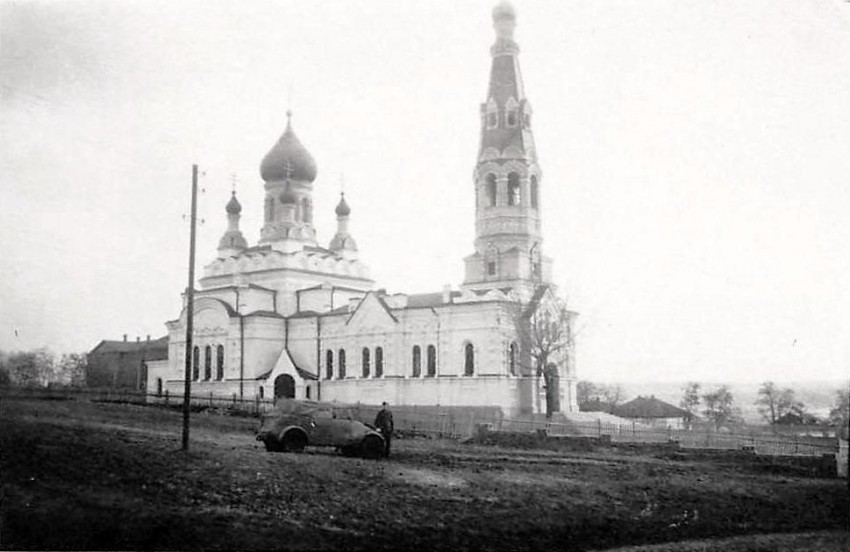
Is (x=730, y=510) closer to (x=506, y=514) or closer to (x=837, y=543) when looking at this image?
(x=837, y=543)

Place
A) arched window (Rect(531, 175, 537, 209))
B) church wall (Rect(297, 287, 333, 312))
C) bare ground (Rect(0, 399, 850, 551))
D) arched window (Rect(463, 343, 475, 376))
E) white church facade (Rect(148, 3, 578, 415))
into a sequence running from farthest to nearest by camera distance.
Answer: church wall (Rect(297, 287, 333, 312)) → arched window (Rect(531, 175, 537, 209)) → arched window (Rect(463, 343, 475, 376)) → white church facade (Rect(148, 3, 578, 415)) → bare ground (Rect(0, 399, 850, 551))

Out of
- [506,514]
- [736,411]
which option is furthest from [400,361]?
[506,514]

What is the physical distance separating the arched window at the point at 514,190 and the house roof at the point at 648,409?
6.29 m

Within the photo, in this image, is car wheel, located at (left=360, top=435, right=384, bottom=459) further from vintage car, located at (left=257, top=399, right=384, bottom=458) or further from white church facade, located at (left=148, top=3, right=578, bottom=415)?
white church facade, located at (left=148, top=3, right=578, bottom=415)

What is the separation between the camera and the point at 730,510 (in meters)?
11.2

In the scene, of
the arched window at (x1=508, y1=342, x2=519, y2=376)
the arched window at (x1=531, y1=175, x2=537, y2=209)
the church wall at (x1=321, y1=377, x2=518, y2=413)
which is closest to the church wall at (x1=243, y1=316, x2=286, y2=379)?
the church wall at (x1=321, y1=377, x2=518, y2=413)

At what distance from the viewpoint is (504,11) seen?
10.6 metres

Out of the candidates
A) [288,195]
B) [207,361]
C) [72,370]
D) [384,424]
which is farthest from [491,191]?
[72,370]

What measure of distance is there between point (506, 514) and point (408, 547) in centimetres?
144

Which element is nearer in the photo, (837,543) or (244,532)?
(244,532)

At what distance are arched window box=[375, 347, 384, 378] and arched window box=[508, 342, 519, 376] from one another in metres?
4.01

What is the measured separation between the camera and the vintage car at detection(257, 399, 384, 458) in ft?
36.6

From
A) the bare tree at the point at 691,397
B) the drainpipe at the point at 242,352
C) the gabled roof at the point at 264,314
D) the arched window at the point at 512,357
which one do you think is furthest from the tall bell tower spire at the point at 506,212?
the bare tree at the point at 691,397

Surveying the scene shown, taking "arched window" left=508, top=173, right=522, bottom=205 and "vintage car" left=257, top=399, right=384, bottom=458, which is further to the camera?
"arched window" left=508, top=173, right=522, bottom=205
